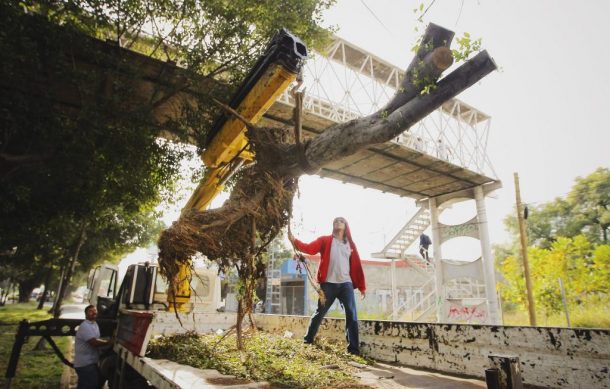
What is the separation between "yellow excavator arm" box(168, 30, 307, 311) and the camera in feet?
10.3

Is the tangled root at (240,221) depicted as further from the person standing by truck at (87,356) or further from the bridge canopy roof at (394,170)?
the bridge canopy roof at (394,170)

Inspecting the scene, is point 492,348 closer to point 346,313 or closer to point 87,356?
point 346,313

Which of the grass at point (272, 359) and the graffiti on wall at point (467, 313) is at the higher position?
the grass at point (272, 359)

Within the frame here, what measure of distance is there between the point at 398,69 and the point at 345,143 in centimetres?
1129

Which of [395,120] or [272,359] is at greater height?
[395,120]

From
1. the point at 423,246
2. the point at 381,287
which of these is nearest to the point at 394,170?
the point at 423,246

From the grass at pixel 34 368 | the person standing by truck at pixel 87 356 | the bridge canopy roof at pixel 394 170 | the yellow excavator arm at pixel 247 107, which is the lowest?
the grass at pixel 34 368

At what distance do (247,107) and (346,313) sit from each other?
2.83 meters

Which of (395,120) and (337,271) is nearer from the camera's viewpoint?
(395,120)

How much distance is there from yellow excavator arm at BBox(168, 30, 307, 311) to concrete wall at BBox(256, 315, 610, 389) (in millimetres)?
2544

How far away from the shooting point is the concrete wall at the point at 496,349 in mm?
2424

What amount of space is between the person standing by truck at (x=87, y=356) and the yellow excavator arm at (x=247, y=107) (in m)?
1.48

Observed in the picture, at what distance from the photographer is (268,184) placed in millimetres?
3682

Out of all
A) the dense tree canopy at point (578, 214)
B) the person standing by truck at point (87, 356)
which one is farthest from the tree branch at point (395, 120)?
the dense tree canopy at point (578, 214)
